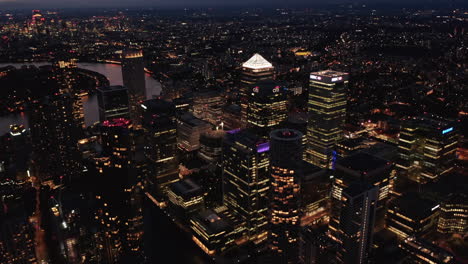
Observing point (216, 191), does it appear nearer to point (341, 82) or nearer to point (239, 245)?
point (239, 245)

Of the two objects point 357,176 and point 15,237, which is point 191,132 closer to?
point 357,176

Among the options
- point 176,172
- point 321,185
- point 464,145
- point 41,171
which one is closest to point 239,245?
point 321,185

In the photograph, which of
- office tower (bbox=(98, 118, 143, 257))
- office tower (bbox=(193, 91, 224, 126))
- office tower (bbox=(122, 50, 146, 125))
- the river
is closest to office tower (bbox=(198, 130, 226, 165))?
office tower (bbox=(193, 91, 224, 126))

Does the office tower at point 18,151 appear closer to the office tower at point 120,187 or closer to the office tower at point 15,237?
the office tower at point 15,237

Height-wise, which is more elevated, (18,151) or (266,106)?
(266,106)

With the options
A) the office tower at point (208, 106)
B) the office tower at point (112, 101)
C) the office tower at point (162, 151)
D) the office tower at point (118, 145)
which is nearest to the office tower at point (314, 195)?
the office tower at point (162, 151)

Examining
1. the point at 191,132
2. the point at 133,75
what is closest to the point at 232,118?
the point at 191,132
